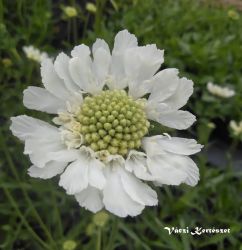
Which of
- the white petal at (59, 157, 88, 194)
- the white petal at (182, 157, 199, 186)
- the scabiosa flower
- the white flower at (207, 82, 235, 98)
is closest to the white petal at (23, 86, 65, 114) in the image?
the scabiosa flower

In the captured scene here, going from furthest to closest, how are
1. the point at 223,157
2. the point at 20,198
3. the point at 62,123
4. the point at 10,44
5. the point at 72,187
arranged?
the point at 223,157 < the point at 10,44 < the point at 20,198 < the point at 62,123 < the point at 72,187

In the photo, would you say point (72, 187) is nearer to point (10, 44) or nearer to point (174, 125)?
point (174, 125)

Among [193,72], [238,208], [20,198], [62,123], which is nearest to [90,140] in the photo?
[62,123]

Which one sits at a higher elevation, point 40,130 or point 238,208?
point 40,130

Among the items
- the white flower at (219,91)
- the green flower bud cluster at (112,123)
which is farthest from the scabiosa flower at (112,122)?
the white flower at (219,91)

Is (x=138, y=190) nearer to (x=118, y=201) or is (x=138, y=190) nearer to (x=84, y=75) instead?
(x=118, y=201)

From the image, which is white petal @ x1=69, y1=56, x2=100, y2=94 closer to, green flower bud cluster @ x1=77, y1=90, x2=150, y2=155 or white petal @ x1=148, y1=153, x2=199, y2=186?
green flower bud cluster @ x1=77, y1=90, x2=150, y2=155
